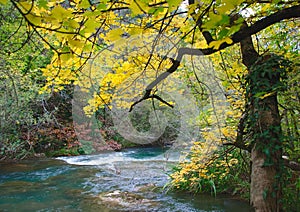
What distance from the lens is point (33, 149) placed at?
9.32m

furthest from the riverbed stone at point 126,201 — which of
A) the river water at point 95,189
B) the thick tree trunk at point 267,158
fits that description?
the thick tree trunk at point 267,158

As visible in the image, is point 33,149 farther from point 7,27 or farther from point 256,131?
point 256,131

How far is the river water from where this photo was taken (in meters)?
4.39

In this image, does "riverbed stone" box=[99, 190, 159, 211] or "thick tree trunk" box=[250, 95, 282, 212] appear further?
"riverbed stone" box=[99, 190, 159, 211]

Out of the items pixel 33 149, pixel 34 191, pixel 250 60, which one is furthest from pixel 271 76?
pixel 33 149

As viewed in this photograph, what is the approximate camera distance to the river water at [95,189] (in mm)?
4391

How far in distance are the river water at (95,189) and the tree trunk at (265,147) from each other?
2.13 m

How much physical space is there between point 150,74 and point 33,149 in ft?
23.1

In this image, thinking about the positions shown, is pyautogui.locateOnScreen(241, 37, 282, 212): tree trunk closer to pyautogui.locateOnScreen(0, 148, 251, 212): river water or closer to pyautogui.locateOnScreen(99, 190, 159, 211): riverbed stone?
pyautogui.locateOnScreen(0, 148, 251, 212): river water

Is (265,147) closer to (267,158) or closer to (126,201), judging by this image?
(267,158)

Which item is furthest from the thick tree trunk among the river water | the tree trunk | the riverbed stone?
the riverbed stone

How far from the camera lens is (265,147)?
2.19 m

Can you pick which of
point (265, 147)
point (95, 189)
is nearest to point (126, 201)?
point (95, 189)

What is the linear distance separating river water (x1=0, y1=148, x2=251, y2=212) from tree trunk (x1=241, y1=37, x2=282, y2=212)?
6.98 feet
